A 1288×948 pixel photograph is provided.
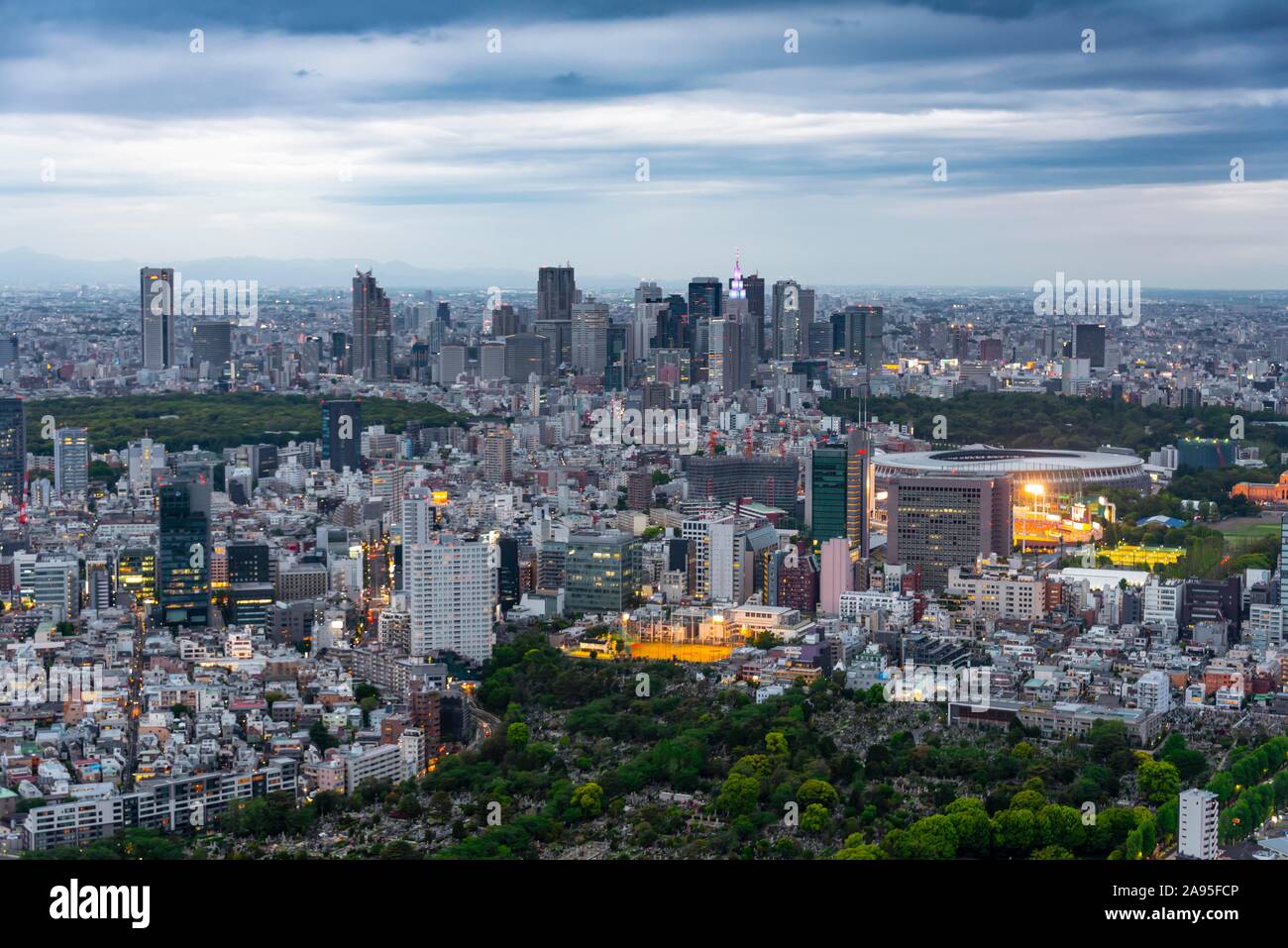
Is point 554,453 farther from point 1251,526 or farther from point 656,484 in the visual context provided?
point 1251,526

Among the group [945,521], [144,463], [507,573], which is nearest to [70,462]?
[144,463]

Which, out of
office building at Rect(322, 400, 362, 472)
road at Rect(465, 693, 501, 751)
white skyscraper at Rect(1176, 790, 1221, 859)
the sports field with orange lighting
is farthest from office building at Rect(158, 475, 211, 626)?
white skyscraper at Rect(1176, 790, 1221, 859)

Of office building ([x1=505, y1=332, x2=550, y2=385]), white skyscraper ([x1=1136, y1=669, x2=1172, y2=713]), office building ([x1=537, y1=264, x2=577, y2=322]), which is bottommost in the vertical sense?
white skyscraper ([x1=1136, y1=669, x2=1172, y2=713])

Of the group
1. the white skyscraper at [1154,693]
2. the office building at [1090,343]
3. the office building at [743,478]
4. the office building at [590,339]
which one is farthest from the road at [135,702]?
the office building at [590,339]

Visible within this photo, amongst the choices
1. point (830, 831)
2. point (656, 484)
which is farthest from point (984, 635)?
point (656, 484)

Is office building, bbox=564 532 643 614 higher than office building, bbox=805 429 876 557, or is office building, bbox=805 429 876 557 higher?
office building, bbox=805 429 876 557

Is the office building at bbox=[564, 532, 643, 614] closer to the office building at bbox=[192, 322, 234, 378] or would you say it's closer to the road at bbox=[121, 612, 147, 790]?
the road at bbox=[121, 612, 147, 790]
